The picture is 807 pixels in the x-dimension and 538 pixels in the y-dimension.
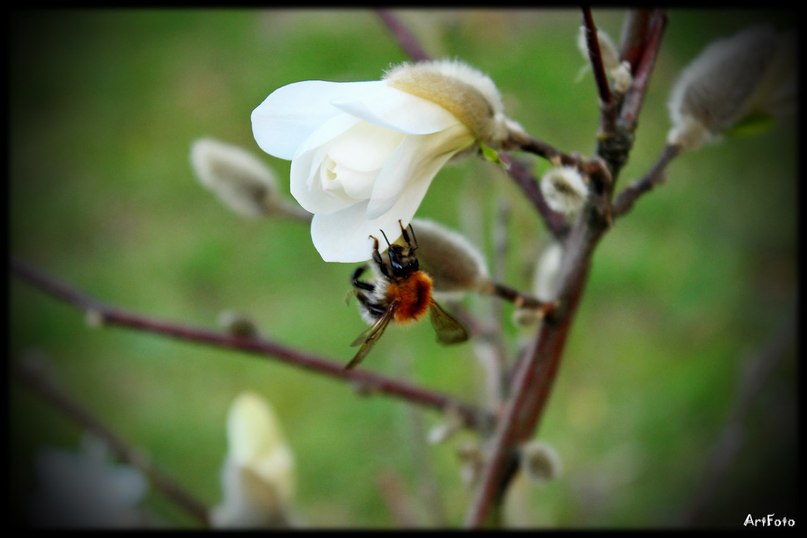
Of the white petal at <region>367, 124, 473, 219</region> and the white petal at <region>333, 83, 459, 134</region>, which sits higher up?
the white petal at <region>333, 83, 459, 134</region>

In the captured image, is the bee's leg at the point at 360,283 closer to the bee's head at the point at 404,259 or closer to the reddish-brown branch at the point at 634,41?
the bee's head at the point at 404,259

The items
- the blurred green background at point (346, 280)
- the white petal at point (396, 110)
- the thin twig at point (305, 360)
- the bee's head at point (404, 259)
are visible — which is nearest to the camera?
the white petal at point (396, 110)

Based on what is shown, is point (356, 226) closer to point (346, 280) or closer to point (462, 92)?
point (462, 92)

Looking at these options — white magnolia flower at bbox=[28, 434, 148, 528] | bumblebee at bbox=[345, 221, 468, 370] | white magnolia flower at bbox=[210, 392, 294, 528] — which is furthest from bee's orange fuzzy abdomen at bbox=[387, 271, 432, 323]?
white magnolia flower at bbox=[28, 434, 148, 528]

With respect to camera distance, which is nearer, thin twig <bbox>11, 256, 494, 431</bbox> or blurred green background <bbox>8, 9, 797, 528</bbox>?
thin twig <bbox>11, 256, 494, 431</bbox>

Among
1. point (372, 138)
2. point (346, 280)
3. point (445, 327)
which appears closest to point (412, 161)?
point (372, 138)

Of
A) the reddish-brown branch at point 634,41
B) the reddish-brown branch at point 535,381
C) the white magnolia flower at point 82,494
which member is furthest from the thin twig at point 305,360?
the reddish-brown branch at point 634,41

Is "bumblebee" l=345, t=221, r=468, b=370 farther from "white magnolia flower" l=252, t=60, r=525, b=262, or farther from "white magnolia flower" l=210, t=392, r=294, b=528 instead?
"white magnolia flower" l=210, t=392, r=294, b=528
